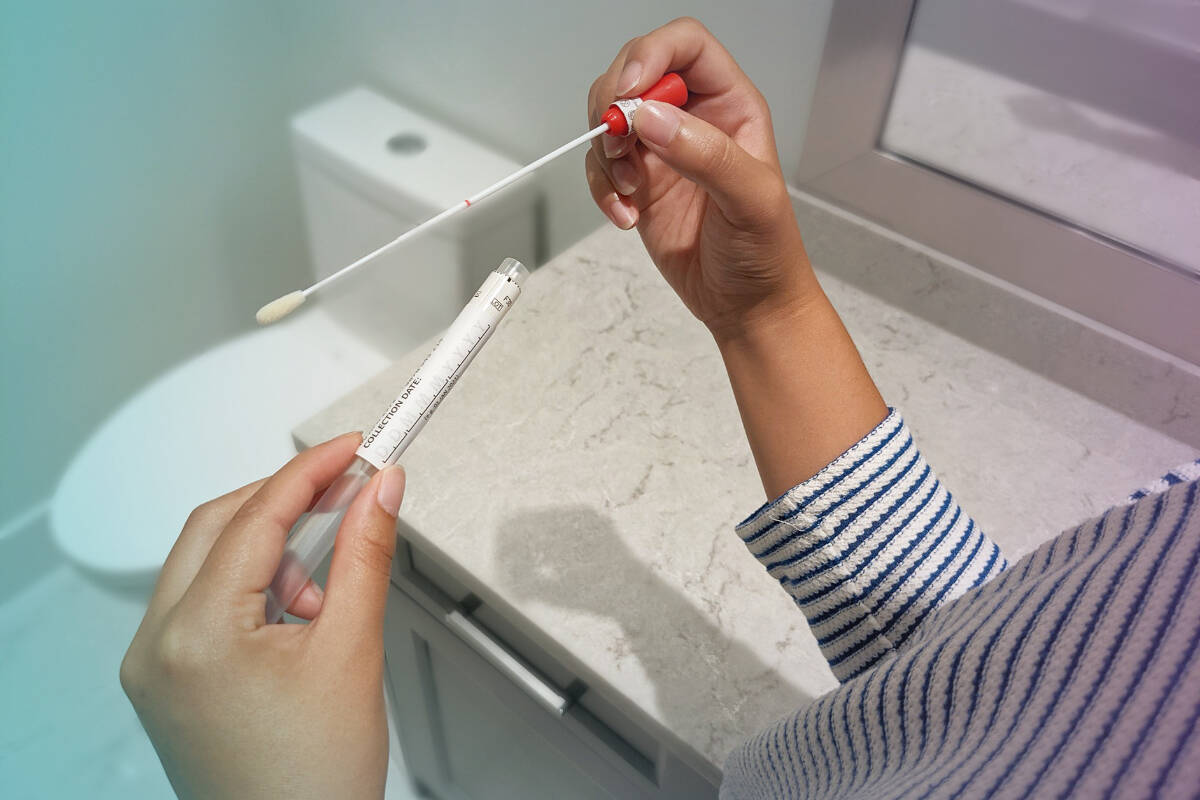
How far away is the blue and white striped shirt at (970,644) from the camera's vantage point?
0.82 ft

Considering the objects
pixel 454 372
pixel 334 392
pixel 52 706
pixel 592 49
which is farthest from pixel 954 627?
pixel 52 706

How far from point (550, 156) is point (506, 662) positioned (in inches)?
14.4

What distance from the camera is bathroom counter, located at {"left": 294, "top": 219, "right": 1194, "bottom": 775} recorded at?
1.79ft

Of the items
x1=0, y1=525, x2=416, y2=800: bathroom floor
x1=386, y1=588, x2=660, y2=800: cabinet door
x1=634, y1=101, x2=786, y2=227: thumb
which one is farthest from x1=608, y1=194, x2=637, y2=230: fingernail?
x1=0, y1=525, x2=416, y2=800: bathroom floor

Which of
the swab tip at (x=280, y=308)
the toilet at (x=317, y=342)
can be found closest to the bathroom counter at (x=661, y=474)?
the swab tip at (x=280, y=308)

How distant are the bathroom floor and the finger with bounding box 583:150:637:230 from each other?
88cm

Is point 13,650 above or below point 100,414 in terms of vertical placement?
below

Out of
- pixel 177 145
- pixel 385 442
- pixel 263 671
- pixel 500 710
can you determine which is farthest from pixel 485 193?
pixel 177 145

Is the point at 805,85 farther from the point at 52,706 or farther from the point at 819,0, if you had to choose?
the point at 52,706

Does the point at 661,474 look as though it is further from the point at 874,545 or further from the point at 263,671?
the point at 263,671

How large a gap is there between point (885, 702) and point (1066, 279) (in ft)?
1.63

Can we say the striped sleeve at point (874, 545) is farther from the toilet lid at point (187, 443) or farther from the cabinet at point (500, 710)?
the toilet lid at point (187, 443)

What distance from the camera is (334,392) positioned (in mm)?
1161

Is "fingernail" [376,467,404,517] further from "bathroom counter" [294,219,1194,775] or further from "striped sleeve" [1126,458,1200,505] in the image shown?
"striped sleeve" [1126,458,1200,505]
